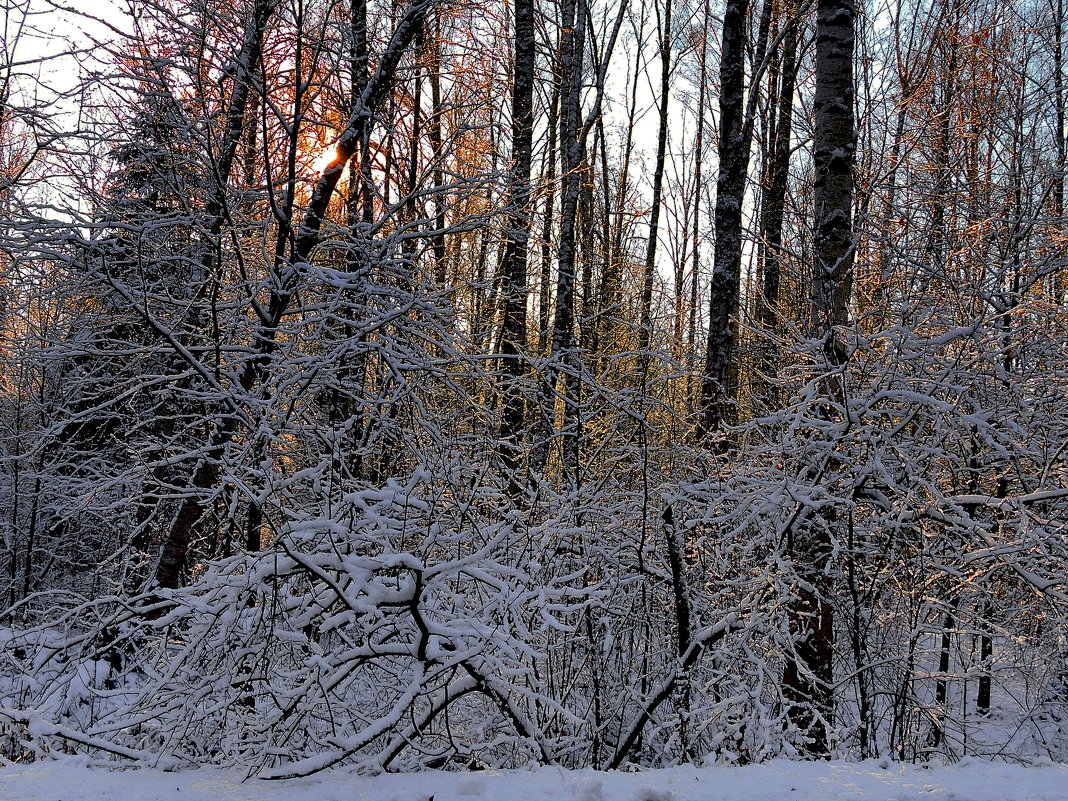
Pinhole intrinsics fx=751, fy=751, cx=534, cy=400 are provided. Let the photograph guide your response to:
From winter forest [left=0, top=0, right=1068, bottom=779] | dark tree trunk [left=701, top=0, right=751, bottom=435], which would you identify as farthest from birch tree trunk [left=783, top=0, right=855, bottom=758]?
dark tree trunk [left=701, top=0, right=751, bottom=435]

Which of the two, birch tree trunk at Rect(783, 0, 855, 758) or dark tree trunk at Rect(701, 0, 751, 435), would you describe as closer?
birch tree trunk at Rect(783, 0, 855, 758)

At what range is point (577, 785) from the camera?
2.74 m

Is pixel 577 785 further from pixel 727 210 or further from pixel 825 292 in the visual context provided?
pixel 727 210

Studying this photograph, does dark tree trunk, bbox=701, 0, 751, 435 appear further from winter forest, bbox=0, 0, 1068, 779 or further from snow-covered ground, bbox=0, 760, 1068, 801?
snow-covered ground, bbox=0, 760, 1068, 801

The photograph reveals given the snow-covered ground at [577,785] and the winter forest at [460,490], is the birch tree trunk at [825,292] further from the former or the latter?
the snow-covered ground at [577,785]

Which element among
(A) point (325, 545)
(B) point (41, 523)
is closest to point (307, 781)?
(A) point (325, 545)

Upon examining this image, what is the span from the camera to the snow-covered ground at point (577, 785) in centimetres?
267

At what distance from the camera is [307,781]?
296 centimetres

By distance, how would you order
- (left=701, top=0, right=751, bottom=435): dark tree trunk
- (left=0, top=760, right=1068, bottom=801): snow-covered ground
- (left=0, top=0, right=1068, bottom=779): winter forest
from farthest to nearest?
1. (left=701, top=0, right=751, bottom=435): dark tree trunk
2. (left=0, top=0, right=1068, bottom=779): winter forest
3. (left=0, top=760, right=1068, bottom=801): snow-covered ground

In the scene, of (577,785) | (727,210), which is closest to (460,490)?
(577,785)

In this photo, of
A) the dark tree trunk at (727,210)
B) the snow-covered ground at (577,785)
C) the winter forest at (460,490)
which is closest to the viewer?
the snow-covered ground at (577,785)

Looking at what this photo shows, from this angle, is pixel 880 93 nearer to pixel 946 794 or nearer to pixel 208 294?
pixel 208 294

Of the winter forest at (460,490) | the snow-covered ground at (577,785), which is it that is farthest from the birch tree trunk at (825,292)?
the snow-covered ground at (577,785)

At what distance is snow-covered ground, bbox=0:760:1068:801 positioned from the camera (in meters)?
2.67
